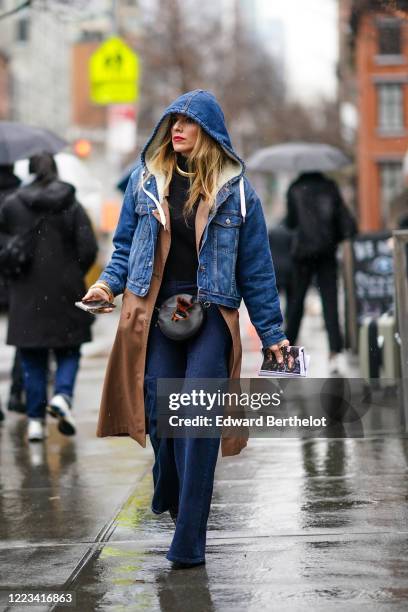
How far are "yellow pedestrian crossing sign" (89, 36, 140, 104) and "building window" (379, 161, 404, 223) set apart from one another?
39472 millimetres

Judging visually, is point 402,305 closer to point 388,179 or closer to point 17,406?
point 17,406

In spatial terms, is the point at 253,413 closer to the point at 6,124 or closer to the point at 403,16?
the point at 6,124

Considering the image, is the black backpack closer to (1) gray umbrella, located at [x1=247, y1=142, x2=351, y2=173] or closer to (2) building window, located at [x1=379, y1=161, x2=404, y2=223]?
(1) gray umbrella, located at [x1=247, y1=142, x2=351, y2=173]

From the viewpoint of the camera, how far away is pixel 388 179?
61.8 m

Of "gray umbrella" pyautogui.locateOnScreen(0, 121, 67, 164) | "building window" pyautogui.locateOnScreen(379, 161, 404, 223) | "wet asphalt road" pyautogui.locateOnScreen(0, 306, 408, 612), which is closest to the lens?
"wet asphalt road" pyautogui.locateOnScreen(0, 306, 408, 612)

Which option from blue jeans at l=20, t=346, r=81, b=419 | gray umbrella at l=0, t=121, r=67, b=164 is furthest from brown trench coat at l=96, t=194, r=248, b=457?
gray umbrella at l=0, t=121, r=67, b=164

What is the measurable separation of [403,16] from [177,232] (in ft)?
21.7

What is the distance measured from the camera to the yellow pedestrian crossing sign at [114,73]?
22.5 metres

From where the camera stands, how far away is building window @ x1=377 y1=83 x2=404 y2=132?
60.9 meters

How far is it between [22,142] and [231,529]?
17.2 ft

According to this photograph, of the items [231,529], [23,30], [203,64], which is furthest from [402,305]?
[23,30]

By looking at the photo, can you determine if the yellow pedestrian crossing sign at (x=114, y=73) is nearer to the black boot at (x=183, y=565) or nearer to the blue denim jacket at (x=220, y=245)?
the blue denim jacket at (x=220, y=245)

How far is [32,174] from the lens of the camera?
350 inches

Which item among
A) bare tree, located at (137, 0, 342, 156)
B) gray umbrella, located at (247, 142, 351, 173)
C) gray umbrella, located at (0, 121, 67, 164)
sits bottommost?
gray umbrella, located at (0, 121, 67, 164)
